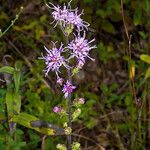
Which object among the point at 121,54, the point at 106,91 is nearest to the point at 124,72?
the point at 121,54

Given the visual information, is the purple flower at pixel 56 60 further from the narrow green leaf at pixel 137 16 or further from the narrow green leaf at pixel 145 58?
the narrow green leaf at pixel 137 16

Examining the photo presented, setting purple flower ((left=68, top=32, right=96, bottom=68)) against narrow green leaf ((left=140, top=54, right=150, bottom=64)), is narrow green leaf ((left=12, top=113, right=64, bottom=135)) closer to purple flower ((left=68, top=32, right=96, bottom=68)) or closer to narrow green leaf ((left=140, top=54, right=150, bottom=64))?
purple flower ((left=68, top=32, right=96, bottom=68))

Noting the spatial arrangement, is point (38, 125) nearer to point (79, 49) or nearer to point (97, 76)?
point (79, 49)

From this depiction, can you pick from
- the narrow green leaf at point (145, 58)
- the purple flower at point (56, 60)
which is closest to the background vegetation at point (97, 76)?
the narrow green leaf at point (145, 58)

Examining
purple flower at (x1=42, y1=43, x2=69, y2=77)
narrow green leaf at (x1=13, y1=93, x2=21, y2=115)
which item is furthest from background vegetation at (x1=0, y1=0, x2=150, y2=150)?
purple flower at (x1=42, y1=43, x2=69, y2=77)

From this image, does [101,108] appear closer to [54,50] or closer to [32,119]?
[32,119]

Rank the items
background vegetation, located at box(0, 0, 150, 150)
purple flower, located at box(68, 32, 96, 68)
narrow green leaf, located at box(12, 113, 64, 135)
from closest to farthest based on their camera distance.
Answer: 1. purple flower, located at box(68, 32, 96, 68)
2. narrow green leaf, located at box(12, 113, 64, 135)
3. background vegetation, located at box(0, 0, 150, 150)

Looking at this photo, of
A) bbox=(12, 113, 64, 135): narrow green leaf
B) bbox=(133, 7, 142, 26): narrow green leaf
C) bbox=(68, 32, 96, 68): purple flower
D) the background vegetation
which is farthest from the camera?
bbox=(133, 7, 142, 26): narrow green leaf

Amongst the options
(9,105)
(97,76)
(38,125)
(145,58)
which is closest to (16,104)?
(9,105)
